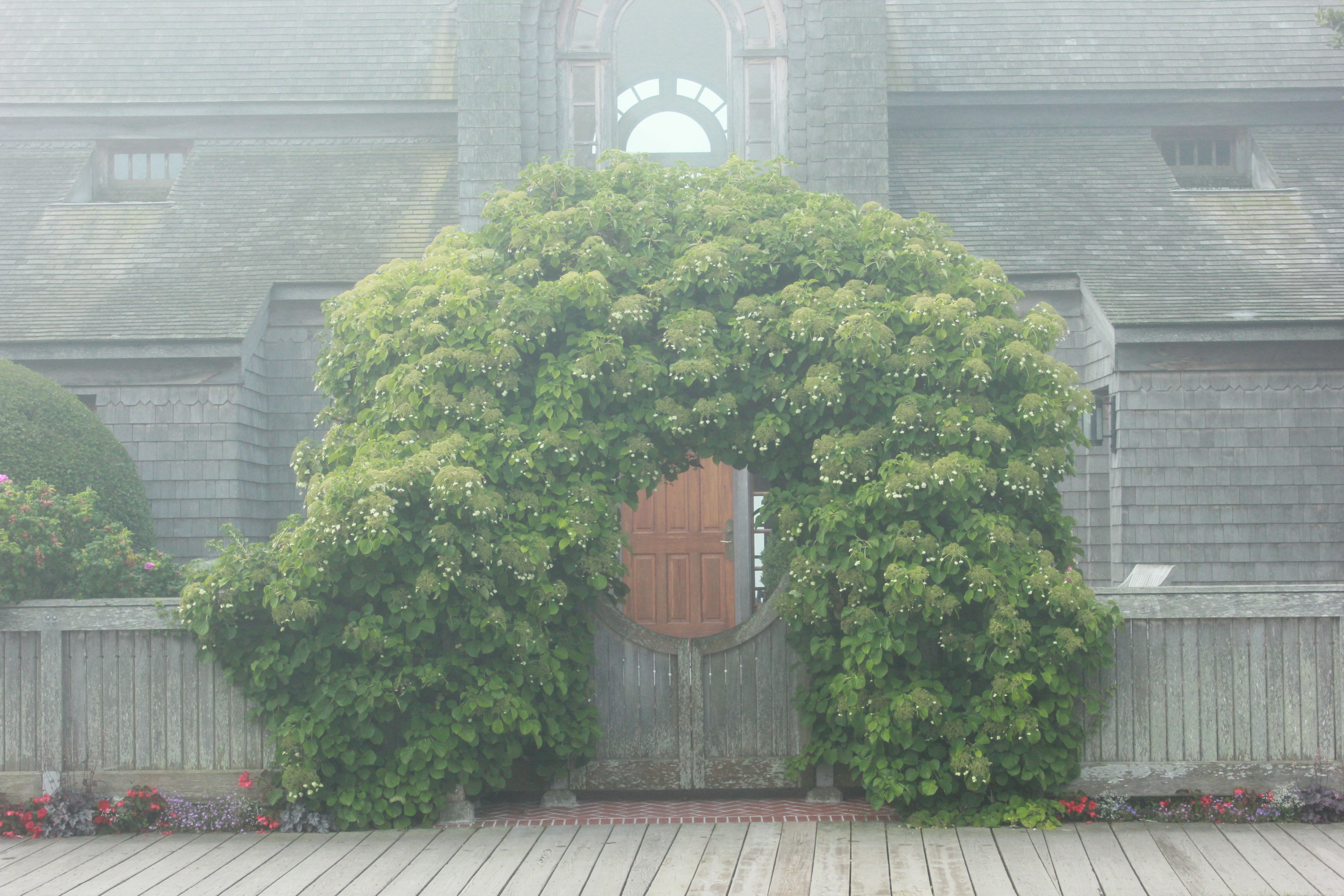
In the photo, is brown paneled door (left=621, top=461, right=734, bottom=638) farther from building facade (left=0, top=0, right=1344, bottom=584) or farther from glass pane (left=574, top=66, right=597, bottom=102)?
glass pane (left=574, top=66, right=597, bottom=102)

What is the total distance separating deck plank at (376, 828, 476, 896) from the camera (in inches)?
191

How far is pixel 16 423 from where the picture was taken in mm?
7586

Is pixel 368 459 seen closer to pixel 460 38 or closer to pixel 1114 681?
pixel 1114 681

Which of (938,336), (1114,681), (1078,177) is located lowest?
(1114,681)

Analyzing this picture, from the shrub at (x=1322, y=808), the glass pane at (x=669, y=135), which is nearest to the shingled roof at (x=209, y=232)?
the glass pane at (x=669, y=135)

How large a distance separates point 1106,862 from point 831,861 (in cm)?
117

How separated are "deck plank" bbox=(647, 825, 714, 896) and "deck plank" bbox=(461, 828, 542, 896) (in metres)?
0.62

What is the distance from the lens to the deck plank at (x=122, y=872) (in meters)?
4.91

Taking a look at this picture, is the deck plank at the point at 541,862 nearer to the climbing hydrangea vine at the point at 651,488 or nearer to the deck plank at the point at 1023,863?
the climbing hydrangea vine at the point at 651,488

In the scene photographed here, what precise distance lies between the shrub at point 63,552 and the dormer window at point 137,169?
5.95 metres

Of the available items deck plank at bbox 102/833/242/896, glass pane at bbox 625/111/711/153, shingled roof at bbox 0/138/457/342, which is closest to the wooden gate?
deck plank at bbox 102/833/242/896

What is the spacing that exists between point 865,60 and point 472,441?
632cm

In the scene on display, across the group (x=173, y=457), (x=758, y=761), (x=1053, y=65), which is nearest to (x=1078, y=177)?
(x=1053, y=65)

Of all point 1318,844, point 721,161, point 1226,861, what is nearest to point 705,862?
point 1226,861
